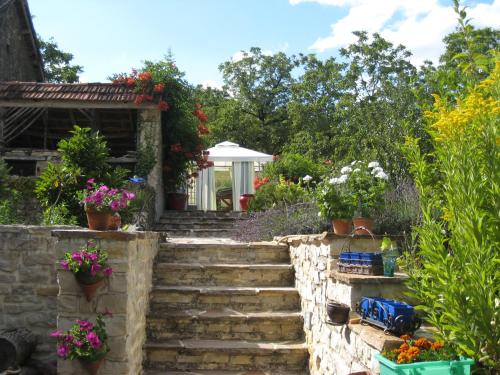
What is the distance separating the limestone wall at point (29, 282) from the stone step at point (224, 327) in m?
1.14

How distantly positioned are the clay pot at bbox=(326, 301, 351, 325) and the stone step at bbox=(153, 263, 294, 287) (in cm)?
236

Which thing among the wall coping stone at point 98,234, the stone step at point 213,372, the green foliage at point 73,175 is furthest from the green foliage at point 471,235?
the green foliage at point 73,175

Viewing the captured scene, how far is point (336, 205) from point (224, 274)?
1.72 m

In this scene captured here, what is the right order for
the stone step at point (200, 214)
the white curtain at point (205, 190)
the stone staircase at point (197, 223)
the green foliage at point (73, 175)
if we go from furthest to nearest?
the white curtain at point (205, 190), the stone step at point (200, 214), the stone staircase at point (197, 223), the green foliage at point (73, 175)

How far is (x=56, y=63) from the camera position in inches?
909

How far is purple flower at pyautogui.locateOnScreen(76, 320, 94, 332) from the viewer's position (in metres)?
4.48

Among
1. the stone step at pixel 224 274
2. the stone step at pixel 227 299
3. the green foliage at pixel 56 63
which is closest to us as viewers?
the stone step at pixel 227 299

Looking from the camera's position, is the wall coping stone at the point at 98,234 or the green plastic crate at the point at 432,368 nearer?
the green plastic crate at the point at 432,368

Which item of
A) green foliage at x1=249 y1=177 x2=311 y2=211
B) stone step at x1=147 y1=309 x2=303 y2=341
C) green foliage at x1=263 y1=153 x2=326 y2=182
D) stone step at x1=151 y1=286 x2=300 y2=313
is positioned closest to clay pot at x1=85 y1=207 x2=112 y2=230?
stone step at x1=147 y1=309 x2=303 y2=341

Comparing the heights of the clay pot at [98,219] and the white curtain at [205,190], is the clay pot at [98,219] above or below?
below

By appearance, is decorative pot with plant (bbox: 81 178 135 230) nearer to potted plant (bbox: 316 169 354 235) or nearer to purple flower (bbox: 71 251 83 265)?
purple flower (bbox: 71 251 83 265)

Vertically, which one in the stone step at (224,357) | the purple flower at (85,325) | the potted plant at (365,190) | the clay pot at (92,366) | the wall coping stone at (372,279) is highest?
the potted plant at (365,190)

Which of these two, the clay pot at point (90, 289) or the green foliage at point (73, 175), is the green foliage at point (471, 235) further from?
the green foliage at point (73, 175)

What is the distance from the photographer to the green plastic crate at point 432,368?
9.25 feet
